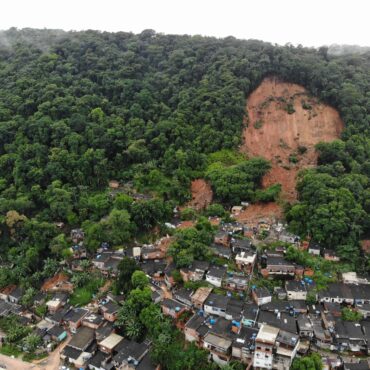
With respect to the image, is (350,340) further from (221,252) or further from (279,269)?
(221,252)

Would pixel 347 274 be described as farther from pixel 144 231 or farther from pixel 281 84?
pixel 281 84

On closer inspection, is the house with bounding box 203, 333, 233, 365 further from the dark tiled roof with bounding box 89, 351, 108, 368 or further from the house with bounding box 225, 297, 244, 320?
the dark tiled roof with bounding box 89, 351, 108, 368

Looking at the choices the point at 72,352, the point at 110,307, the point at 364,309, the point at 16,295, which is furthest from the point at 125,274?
the point at 364,309

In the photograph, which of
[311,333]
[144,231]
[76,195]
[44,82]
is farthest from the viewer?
[44,82]

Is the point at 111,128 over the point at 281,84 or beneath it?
beneath

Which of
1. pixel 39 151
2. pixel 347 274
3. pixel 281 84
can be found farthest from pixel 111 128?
pixel 347 274

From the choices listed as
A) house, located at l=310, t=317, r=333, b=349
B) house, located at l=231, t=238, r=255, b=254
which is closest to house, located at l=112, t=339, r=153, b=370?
house, located at l=310, t=317, r=333, b=349
